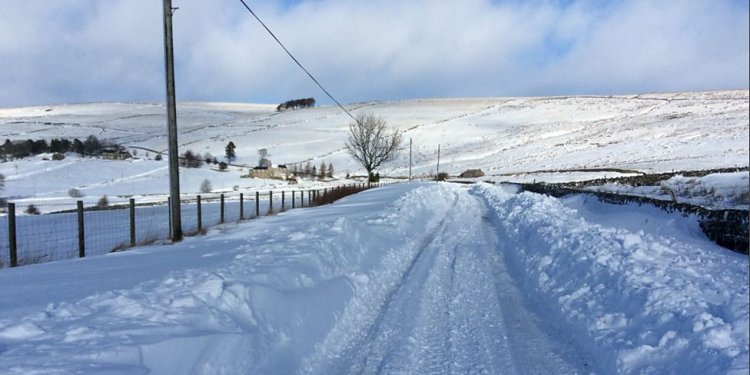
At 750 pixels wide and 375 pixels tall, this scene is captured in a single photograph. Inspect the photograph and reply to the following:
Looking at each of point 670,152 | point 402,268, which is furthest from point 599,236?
point 670,152

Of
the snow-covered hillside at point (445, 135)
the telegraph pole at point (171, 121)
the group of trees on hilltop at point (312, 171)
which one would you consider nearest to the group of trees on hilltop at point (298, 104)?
the snow-covered hillside at point (445, 135)

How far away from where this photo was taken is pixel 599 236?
7.75 metres

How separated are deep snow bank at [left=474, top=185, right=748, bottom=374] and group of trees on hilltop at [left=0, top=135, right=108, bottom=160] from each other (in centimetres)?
1713

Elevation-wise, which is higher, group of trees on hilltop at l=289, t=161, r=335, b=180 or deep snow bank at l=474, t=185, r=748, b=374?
group of trees on hilltop at l=289, t=161, r=335, b=180

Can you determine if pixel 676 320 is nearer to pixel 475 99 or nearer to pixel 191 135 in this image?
pixel 191 135

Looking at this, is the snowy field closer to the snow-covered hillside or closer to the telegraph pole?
the telegraph pole

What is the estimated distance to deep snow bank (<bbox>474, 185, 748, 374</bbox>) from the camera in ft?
11.9

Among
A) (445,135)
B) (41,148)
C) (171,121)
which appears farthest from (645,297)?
(445,135)

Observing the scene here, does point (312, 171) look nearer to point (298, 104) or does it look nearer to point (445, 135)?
point (445, 135)

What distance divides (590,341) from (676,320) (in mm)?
798

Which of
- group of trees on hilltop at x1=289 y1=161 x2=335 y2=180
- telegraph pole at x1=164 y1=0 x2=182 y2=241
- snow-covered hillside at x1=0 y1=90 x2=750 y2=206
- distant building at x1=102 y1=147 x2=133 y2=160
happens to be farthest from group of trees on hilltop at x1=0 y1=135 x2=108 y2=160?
group of trees on hilltop at x1=289 y1=161 x2=335 y2=180

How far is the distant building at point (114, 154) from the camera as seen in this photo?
33631mm

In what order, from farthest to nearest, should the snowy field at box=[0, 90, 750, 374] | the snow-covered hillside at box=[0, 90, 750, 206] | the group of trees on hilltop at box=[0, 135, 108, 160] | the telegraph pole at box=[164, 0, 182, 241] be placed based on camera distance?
the snow-covered hillside at box=[0, 90, 750, 206] < the group of trees on hilltop at box=[0, 135, 108, 160] < the telegraph pole at box=[164, 0, 182, 241] < the snowy field at box=[0, 90, 750, 374]

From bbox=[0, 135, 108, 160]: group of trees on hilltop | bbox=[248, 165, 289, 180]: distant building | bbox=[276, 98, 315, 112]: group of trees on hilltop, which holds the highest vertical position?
bbox=[276, 98, 315, 112]: group of trees on hilltop
